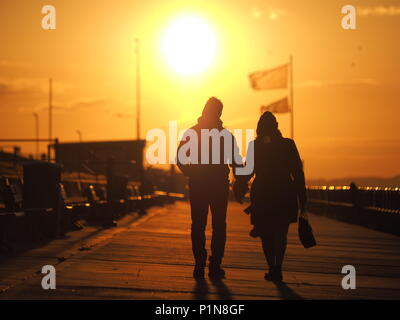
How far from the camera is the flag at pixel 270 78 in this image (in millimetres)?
55750

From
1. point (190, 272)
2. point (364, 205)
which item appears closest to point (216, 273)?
point (190, 272)

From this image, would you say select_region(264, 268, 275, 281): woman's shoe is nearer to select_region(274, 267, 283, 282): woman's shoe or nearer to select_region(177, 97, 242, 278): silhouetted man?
select_region(274, 267, 283, 282): woman's shoe

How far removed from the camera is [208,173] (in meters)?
10.5

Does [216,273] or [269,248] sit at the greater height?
[269,248]

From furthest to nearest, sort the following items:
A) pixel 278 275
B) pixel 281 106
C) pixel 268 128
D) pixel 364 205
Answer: pixel 281 106
pixel 364 205
pixel 268 128
pixel 278 275

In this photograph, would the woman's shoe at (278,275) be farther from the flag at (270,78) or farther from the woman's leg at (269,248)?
the flag at (270,78)

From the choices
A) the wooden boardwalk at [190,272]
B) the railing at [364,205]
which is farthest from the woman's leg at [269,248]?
the railing at [364,205]

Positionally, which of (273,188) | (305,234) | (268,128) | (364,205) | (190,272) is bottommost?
(364,205)

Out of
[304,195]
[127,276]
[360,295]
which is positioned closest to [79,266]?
[127,276]

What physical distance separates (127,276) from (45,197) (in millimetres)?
6110

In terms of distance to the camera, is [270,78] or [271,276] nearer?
[271,276]

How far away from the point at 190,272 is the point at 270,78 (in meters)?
46.0

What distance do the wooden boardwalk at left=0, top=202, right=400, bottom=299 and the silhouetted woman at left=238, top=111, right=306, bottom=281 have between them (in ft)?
1.76

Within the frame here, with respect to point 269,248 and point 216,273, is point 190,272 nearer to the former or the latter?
point 216,273
